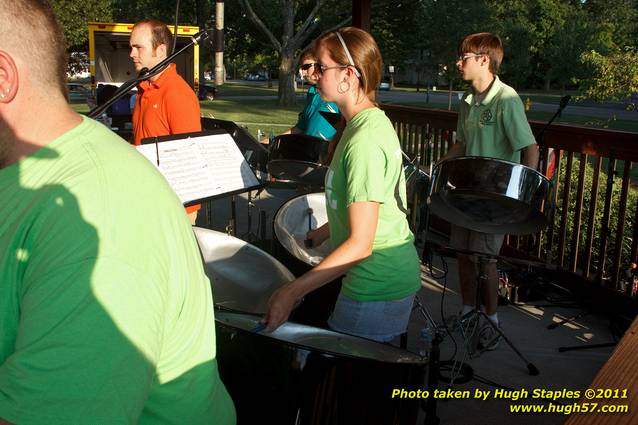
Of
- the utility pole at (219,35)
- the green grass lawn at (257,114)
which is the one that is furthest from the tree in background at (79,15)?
the utility pole at (219,35)

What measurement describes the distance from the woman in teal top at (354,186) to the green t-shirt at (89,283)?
79 centimetres

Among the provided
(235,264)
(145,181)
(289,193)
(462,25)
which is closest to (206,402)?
(145,181)

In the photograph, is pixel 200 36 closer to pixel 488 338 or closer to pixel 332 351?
pixel 332 351

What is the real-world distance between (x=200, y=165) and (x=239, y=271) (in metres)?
0.62

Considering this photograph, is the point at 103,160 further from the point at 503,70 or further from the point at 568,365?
the point at 503,70

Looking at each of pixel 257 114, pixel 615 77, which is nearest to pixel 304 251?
pixel 615 77

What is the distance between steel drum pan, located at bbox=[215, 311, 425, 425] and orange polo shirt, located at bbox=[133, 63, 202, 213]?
1.86 m

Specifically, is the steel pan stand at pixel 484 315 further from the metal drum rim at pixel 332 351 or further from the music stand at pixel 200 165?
the metal drum rim at pixel 332 351

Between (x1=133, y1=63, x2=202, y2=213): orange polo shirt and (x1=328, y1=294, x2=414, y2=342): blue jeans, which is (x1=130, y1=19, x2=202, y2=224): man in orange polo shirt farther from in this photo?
(x1=328, y1=294, x2=414, y2=342): blue jeans

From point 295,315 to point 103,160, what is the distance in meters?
1.09

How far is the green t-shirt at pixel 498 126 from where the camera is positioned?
9.21 feet

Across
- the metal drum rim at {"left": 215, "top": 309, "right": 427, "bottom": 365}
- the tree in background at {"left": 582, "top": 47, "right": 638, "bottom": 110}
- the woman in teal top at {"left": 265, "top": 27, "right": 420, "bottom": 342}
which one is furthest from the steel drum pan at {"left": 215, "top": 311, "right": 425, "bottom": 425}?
the tree in background at {"left": 582, "top": 47, "right": 638, "bottom": 110}

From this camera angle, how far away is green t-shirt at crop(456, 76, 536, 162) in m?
2.81

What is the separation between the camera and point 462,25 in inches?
811
